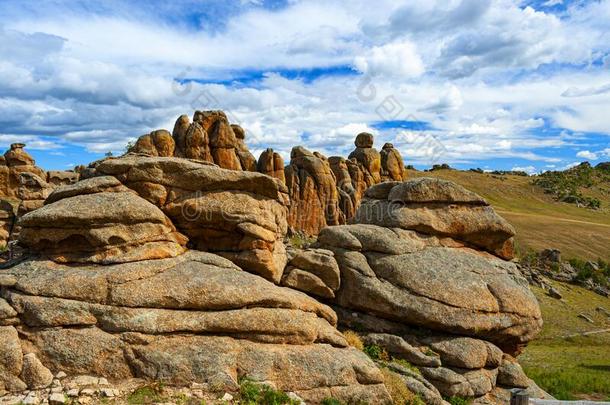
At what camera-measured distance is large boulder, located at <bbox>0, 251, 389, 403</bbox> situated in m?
19.0

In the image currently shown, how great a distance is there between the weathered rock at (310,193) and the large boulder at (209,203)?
2126 inches

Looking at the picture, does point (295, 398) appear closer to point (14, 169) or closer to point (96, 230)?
point (96, 230)

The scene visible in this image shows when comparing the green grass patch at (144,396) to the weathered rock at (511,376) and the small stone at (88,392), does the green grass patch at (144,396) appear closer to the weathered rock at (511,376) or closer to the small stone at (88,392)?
the small stone at (88,392)

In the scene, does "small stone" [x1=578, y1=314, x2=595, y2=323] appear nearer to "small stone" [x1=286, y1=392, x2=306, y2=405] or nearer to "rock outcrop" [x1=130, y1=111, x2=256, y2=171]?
"rock outcrop" [x1=130, y1=111, x2=256, y2=171]

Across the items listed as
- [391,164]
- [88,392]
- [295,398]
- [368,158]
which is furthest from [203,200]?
[391,164]

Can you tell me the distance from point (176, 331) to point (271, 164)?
2257 inches

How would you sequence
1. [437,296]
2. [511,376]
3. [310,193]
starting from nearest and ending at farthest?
[437,296]
[511,376]
[310,193]

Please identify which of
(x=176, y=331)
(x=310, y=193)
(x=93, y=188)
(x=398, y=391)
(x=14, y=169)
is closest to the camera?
(x=176, y=331)

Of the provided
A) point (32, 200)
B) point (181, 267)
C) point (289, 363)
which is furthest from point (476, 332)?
point (32, 200)

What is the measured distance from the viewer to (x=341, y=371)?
21.4 m

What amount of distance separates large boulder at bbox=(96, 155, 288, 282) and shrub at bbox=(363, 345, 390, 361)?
6358 millimetres

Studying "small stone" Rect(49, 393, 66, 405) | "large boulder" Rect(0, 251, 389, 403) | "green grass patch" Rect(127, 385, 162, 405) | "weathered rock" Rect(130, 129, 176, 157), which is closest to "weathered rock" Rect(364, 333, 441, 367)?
"large boulder" Rect(0, 251, 389, 403)

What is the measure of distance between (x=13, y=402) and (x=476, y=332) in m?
22.5

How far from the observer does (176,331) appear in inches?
794
